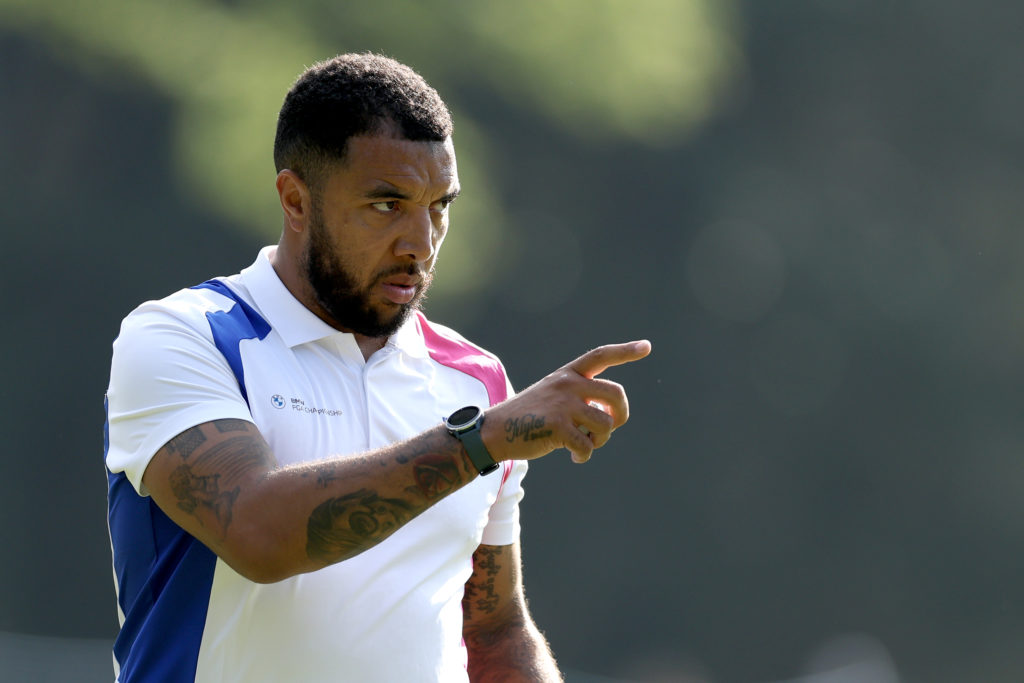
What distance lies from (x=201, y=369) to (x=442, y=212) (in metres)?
0.58

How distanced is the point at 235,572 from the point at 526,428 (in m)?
0.48

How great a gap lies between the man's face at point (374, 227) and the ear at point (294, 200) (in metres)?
0.03

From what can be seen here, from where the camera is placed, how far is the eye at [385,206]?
6.30 ft

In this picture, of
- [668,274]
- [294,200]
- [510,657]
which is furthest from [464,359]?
[668,274]

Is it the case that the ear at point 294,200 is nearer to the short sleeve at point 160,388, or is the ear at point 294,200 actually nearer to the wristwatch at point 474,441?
the short sleeve at point 160,388

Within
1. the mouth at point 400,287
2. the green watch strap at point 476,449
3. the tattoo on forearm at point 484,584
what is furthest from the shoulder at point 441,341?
the green watch strap at point 476,449

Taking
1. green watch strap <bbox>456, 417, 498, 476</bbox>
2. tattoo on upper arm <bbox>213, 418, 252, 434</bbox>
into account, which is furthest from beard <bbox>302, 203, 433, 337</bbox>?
green watch strap <bbox>456, 417, 498, 476</bbox>

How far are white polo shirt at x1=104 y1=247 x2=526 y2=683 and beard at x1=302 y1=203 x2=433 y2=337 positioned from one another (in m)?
0.05

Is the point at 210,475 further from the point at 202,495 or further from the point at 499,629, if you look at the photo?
the point at 499,629

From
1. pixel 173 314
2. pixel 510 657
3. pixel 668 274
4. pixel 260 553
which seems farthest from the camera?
pixel 668 274

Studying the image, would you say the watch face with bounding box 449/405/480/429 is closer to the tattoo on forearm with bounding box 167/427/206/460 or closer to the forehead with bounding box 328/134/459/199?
the tattoo on forearm with bounding box 167/427/206/460

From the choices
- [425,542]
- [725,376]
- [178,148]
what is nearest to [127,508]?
[425,542]

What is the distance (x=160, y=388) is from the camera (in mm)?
1564

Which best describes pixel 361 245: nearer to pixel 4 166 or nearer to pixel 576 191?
pixel 4 166
